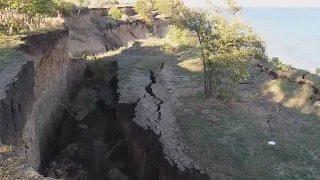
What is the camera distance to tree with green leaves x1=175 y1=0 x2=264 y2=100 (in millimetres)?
10383

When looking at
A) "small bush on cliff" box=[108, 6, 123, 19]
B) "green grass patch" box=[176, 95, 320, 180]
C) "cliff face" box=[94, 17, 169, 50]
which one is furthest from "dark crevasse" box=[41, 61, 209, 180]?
"small bush on cliff" box=[108, 6, 123, 19]

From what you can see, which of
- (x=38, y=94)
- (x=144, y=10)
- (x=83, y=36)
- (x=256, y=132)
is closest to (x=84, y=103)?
(x=38, y=94)

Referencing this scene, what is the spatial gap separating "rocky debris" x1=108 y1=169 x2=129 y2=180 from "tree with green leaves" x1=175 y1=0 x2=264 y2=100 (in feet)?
11.6

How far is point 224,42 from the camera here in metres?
10.4

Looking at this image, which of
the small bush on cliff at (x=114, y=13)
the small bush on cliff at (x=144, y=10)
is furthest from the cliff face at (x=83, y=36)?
the small bush on cliff at (x=144, y=10)

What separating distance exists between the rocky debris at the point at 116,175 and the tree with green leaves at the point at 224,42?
3538 millimetres

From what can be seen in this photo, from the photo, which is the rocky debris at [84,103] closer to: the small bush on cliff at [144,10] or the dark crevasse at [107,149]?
the dark crevasse at [107,149]

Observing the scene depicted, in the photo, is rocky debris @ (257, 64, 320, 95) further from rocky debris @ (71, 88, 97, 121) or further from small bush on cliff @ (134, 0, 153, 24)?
small bush on cliff @ (134, 0, 153, 24)

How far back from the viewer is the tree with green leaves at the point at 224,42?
10.4 metres

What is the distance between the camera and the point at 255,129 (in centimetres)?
854

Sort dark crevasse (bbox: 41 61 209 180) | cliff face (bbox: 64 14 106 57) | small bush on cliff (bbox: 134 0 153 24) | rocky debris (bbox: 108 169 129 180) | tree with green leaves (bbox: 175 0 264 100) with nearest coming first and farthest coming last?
1. dark crevasse (bbox: 41 61 209 180)
2. rocky debris (bbox: 108 169 129 180)
3. tree with green leaves (bbox: 175 0 264 100)
4. cliff face (bbox: 64 14 106 57)
5. small bush on cliff (bbox: 134 0 153 24)

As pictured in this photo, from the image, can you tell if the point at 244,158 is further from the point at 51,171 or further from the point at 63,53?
the point at 63,53

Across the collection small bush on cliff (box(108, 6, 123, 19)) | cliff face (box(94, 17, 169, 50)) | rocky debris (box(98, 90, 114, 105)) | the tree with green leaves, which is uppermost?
the tree with green leaves

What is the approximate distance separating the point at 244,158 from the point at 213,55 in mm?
3905
